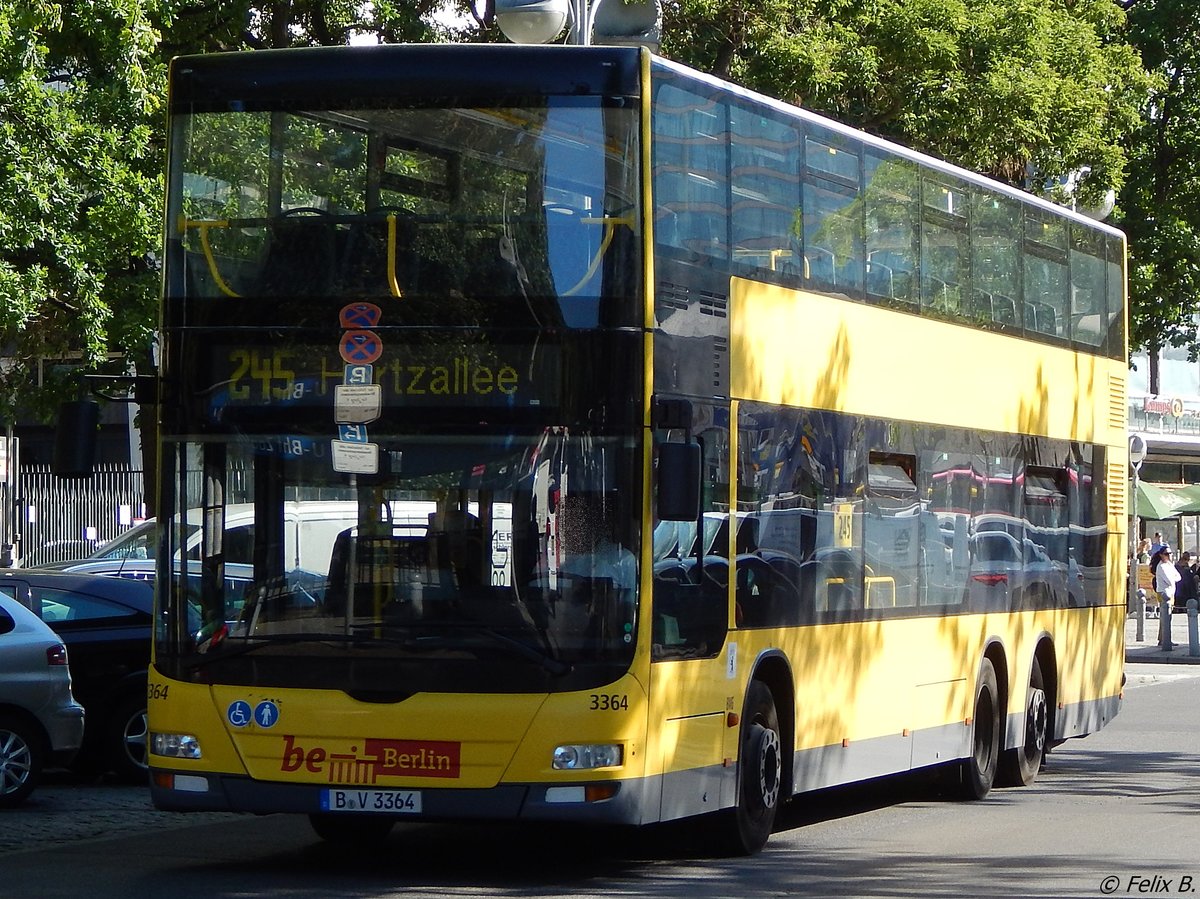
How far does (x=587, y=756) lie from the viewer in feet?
32.8

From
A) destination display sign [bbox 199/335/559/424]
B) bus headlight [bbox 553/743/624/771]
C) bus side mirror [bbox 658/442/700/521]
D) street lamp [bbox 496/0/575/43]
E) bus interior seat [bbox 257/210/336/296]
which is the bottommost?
bus headlight [bbox 553/743/624/771]

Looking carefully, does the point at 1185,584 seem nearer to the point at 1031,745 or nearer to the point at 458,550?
the point at 1031,745

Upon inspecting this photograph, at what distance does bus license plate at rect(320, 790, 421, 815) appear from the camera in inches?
398

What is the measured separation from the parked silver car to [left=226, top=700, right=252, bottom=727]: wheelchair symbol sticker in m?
3.66

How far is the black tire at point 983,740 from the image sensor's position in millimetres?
14992

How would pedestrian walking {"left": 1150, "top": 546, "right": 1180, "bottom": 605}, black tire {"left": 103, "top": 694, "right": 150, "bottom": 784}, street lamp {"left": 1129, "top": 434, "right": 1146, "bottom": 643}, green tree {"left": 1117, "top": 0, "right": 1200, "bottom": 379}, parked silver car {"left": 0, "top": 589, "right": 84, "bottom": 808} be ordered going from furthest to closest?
pedestrian walking {"left": 1150, "top": 546, "right": 1180, "bottom": 605} → street lamp {"left": 1129, "top": 434, "right": 1146, "bottom": 643} → green tree {"left": 1117, "top": 0, "right": 1200, "bottom": 379} → black tire {"left": 103, "top": 694, "right": 150, "bottom": 784} → parked silver car {"left": 0, "top": 589, "right": 84, "bottom": 808}

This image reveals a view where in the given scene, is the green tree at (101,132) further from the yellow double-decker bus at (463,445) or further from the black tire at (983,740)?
the yellow double-decker bus at (463,445)

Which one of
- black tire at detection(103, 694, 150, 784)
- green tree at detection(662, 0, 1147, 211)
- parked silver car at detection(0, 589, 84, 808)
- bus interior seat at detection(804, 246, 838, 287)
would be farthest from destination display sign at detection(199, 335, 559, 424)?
green tree at detection(662, 0, 1147, 211)

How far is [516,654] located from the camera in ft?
32.9

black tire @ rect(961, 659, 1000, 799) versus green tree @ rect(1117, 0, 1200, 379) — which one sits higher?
green tree @ rect(1117, 0, 1200, 379)

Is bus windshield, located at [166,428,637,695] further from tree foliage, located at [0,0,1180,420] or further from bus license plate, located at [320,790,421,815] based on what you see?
tree foliage, located at [0,0,1180,420]

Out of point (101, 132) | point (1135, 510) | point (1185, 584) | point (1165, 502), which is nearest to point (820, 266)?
point (101, 132)

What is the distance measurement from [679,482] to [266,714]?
2262 millimetres

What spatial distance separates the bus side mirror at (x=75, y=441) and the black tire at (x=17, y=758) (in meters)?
3.61
